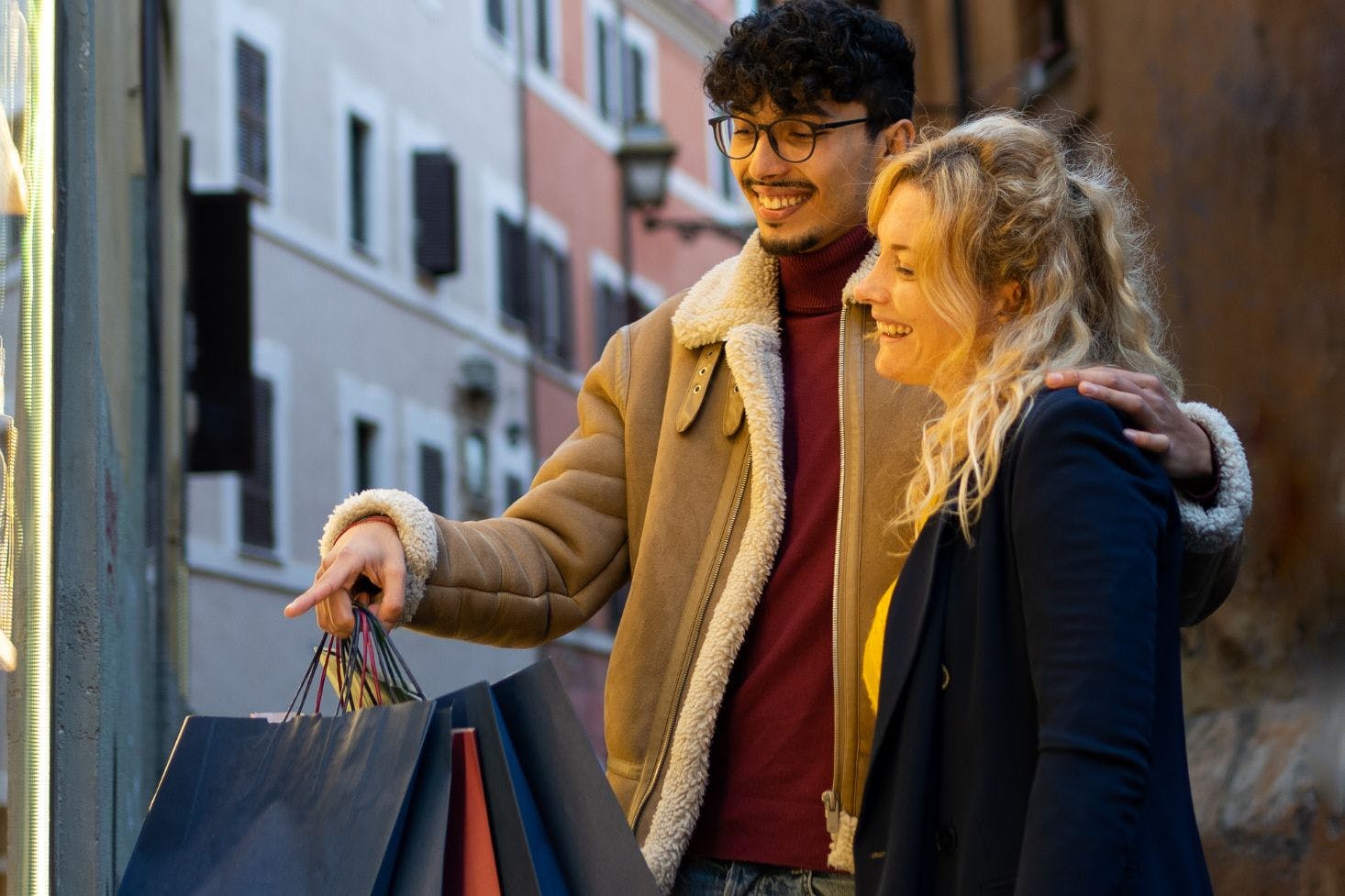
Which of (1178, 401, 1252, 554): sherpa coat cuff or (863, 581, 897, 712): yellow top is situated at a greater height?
(1178, 401, 1252, 554): sherpa coat cuff

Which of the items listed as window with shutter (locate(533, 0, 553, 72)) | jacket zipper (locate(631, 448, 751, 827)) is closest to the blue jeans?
jacket zipper (locate(631, 448, 751, 827))

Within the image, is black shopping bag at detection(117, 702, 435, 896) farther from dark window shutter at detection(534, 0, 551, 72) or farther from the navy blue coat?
dark window shutter at detection(534, 0, 551, 72)

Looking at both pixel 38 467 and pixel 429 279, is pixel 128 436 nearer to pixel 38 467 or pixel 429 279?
pixel 38 467

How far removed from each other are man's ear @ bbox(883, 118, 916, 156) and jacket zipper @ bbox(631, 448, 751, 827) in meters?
0.58

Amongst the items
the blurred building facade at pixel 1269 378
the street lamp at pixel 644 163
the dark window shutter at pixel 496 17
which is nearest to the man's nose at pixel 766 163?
the blurred building facade at pixel 1269 378

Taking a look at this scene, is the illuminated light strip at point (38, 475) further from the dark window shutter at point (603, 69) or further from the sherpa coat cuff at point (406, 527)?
the dark window shutter at point (603, 69)

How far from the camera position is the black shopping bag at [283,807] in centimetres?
272

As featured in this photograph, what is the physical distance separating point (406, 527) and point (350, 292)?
2118 centimetres

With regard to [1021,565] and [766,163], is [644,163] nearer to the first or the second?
[766,163]

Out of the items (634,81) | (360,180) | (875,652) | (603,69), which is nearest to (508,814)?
(875,652)

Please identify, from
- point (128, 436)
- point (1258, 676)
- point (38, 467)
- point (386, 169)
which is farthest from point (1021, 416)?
point (386, 169)

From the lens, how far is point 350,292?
952 inches

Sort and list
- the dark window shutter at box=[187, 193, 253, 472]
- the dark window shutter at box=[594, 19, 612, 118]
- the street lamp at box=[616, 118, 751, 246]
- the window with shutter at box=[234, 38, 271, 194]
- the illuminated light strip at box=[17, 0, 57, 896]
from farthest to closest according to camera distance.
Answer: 1. the dark window shutter at box=[594, 19, 612, 118]
2. the window with shutter at box=[234, 38, 271, 194]
3. the street lamp at box=[616, 118, 751, 246]
4. the dark window shutter at box=[187, 193, 253, 472]
5. the illuminated light strip at box=[17, 0, 57, 896]

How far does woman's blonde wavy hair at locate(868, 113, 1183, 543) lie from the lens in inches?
112
